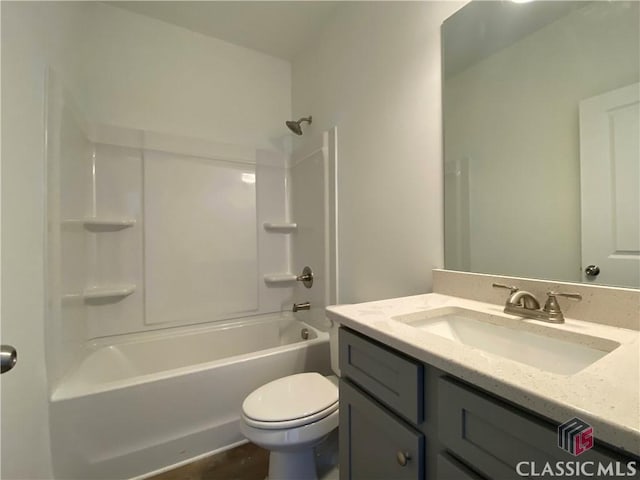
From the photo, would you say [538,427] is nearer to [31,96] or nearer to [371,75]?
[371,75]

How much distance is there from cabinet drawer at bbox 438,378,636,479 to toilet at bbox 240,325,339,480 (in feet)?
2.26

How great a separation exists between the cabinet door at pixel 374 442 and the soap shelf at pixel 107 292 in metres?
1.61

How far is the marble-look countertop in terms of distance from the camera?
335mm

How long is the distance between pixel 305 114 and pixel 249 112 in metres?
0.47

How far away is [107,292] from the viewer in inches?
66.9

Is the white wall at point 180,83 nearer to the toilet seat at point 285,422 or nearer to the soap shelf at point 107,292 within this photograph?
the soap shelf at point 107,292

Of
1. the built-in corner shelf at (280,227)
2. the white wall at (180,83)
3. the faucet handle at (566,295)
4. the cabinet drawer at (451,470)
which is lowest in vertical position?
the cabinet drawer at (451,470)

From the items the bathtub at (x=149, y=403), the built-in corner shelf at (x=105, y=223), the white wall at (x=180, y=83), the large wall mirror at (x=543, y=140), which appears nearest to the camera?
the large wall mirror at (x=543, y=140)

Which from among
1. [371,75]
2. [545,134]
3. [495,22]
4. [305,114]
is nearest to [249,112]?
[305,114]

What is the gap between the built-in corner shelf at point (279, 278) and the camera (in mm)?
2258

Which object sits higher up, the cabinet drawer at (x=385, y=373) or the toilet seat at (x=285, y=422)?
the cabinet drawer at (x=385, y=373)

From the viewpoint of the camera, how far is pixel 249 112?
7.34ft

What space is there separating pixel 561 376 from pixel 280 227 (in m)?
2.00

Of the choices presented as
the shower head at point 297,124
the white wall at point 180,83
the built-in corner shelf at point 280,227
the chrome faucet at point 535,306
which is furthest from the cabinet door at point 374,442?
the white wall at point 180,83
